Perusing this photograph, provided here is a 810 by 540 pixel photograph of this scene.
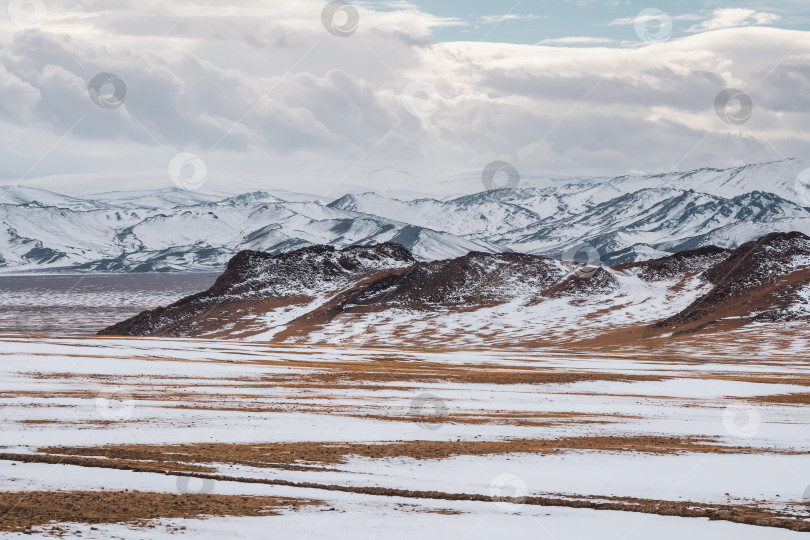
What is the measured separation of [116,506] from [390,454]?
41.7 feet

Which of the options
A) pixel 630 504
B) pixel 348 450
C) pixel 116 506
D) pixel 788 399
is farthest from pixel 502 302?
pixel 116 506

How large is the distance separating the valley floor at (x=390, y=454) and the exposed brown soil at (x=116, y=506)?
0.09 metres

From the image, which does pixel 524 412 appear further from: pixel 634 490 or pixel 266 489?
pixel 266 489

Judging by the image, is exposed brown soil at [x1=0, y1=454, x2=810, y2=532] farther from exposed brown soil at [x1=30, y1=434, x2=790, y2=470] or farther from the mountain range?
the mountain range

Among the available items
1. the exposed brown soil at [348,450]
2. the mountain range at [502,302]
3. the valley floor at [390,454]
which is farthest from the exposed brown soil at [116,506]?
the mountain range at [502,302]

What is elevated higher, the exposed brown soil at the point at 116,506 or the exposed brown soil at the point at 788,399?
the exposed brown soil at the point at 788,399

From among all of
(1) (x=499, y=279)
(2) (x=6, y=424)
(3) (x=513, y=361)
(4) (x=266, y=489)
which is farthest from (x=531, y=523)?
(1) (x=499, y=279)

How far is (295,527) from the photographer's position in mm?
22781

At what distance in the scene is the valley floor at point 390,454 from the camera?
2381 cm

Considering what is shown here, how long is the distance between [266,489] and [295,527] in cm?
455

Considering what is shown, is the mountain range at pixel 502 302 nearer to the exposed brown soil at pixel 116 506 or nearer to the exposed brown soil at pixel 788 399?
the exposed brown soil at pixel 788 399

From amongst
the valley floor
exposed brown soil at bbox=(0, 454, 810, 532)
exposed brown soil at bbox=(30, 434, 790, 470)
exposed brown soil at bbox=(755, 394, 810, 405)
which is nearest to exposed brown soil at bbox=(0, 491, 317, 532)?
the valley floor

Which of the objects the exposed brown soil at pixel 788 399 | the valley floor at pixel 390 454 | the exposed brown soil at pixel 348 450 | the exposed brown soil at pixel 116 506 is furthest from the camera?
the exposed brown soil at pixel 788 399

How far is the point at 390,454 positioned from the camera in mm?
34281
